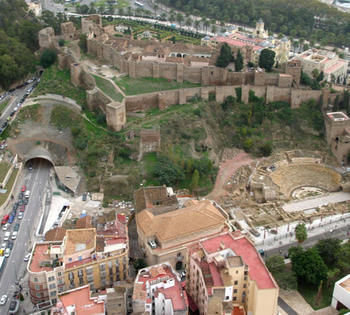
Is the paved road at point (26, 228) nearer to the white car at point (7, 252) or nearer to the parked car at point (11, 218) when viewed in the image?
the white car at point (7, 252)

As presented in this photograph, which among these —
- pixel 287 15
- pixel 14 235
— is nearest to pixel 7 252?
pixel 14 235

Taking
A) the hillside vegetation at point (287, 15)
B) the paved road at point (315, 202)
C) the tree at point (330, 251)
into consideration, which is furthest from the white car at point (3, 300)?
the hillside vegetation at point (287, 15)

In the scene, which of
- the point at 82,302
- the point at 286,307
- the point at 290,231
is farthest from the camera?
the point at 290,231

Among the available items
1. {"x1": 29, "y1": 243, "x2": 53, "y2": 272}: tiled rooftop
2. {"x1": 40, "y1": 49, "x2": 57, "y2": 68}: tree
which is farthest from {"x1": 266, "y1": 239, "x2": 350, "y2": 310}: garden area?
{"x1": 40, "y1": 49, "x2": 57, "y2": 68}: tree

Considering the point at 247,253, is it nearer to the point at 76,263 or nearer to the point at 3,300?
the point at 76,263

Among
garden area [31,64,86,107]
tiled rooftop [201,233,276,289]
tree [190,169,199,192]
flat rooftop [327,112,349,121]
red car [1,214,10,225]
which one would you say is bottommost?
red car [1,214,10,225]

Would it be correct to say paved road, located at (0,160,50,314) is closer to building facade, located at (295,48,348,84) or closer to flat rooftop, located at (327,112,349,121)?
flat rooftop, located at (327,112,349,121)
